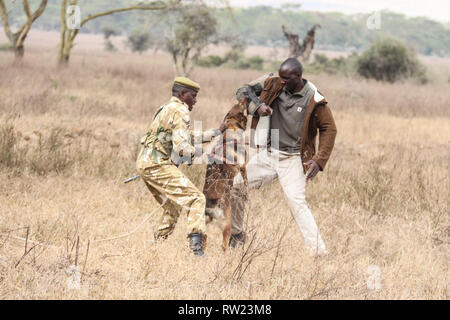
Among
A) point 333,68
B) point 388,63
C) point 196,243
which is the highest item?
point 196,243

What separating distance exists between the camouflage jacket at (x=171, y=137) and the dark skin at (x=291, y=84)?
46 cm

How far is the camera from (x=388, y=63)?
2595 centimetres

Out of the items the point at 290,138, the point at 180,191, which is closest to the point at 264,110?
the point at 290,138

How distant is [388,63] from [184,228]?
73.9 feet

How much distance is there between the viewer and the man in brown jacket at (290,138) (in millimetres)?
4605

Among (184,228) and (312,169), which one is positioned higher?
(312,169)

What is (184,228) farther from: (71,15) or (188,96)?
(71,15)

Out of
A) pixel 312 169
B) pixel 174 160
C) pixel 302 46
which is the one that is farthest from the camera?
pixel 302 46

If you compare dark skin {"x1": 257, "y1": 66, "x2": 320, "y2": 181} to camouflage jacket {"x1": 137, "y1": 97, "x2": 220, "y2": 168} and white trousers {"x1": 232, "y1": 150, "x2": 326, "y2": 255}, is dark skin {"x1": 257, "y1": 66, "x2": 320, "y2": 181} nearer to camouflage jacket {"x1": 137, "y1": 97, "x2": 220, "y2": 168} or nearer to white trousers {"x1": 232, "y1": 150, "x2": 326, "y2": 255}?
white trousers {"x1": 232, "y1": 150, "x2": 326, "y2": 255}

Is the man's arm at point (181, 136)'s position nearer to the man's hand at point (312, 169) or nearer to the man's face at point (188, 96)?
the man's face at point (188, 96)

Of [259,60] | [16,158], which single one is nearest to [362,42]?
[259,60]

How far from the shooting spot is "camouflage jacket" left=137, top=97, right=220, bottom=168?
4.23 metres

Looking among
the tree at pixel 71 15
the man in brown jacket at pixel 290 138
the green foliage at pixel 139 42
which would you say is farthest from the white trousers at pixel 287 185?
the green foliage at pixel 139 42

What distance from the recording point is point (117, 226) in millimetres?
5176
